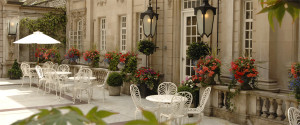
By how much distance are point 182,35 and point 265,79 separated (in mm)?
3633

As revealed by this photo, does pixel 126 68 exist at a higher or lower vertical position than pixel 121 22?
lower

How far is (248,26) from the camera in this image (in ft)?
27.7

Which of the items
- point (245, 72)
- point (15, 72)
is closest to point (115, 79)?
point (245, 72)

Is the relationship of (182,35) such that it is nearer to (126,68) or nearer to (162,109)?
(126,68)

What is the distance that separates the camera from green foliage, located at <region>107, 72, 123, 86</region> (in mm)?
11344

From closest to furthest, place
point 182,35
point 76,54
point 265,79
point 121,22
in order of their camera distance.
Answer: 1. point 265,79
2. point 182,35
3. point 121,22
4. point 76,54

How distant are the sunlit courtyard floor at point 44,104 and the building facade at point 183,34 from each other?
1.53m

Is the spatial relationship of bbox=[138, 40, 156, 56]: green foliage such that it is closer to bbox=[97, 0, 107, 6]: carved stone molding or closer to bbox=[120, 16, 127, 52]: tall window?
bbox=[120, 16, 127, 52]: tall window

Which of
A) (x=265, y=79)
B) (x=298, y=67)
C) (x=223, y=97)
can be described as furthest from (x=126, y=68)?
(x=298, y=67)

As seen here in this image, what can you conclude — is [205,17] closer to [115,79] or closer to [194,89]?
[194,89]

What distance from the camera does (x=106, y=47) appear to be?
1444cm

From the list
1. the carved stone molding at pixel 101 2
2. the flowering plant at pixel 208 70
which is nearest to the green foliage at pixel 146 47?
the flowering plant at pixel 208 70

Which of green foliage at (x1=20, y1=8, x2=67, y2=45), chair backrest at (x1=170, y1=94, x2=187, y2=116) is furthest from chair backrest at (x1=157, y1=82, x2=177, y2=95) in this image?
green foliage at (x1=20, y1=8, x2=67, y2=45)

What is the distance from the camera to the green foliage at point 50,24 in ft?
56.6
